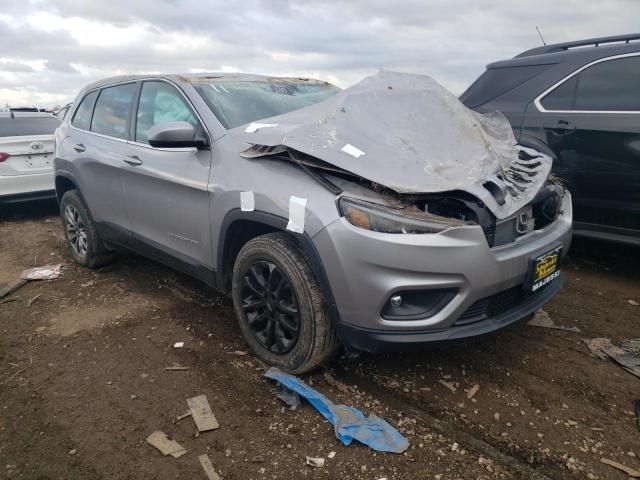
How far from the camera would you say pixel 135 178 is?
3.83 metres

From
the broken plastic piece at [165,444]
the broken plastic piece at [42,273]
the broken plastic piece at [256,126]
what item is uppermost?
the broken plastic piece at [256,126]

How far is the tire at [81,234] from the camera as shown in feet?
15.6

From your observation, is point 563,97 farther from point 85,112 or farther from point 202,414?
point 85,112

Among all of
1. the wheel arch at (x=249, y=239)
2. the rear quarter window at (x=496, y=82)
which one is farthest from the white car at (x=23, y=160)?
the rear quarter window at (x=496, y=82)

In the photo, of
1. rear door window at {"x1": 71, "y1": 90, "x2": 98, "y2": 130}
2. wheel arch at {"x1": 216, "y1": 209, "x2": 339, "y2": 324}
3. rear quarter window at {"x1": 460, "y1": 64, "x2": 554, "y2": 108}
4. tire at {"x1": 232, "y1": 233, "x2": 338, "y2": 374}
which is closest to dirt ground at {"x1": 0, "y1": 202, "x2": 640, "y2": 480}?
tire at {"x1": 232, "y1": 233, "x2": 338, "y2": 374}

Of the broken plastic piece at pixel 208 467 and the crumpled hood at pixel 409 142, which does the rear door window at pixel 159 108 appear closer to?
the crumpled hood at pixel 409 142

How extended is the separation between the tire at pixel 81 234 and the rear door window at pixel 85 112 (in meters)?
0.64

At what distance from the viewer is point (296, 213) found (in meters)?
2.58

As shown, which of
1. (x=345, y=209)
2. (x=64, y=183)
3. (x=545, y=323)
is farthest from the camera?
(x=64, y=183)

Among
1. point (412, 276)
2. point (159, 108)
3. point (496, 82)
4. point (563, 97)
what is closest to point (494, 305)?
point (412, 276)

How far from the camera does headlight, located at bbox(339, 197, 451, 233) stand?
2367 millimetres

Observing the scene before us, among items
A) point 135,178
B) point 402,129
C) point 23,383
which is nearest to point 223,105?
point 135,178

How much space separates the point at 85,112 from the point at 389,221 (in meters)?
3.64

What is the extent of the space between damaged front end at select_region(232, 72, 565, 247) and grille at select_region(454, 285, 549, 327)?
28 centimetres
